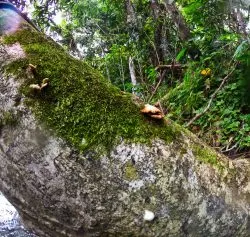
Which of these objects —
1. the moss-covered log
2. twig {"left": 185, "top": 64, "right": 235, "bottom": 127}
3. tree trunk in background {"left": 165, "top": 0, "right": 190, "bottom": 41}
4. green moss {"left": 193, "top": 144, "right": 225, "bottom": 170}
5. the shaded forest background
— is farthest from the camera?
tree trunk in background {"left": 165, "top": 0, "right": 190, "bottom": 41}

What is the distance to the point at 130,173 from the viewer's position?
1.85 meters

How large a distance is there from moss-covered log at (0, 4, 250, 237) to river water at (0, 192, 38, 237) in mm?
2016

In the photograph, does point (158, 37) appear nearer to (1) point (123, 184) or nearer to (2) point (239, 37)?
(2) point (239, 37)

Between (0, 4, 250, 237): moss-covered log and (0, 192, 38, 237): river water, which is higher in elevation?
(0, 4, 250, 237): moss-covered log

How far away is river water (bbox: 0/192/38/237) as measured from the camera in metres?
3.89

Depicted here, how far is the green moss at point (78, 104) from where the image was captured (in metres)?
1.86

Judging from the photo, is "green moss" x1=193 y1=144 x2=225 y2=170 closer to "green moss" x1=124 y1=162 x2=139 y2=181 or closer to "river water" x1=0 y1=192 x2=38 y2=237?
"green moss" x1=124 y1=162 x2=139 y2=181

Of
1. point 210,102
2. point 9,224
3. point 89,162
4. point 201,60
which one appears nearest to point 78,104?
A: point 89,162

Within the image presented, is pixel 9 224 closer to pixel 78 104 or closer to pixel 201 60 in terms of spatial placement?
pixel 78 104

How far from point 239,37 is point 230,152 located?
1550mm

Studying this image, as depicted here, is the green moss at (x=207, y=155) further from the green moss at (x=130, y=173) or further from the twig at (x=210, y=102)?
the twig at (x=210, y=102)

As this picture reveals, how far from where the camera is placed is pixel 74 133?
6.06 ft

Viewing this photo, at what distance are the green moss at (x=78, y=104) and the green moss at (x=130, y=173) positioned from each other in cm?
17

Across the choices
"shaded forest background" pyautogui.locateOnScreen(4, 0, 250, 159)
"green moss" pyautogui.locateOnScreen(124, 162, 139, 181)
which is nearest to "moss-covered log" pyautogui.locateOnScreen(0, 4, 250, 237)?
"green moss" pyautogui.locateOnScreen(124, 162, 139, 181)
